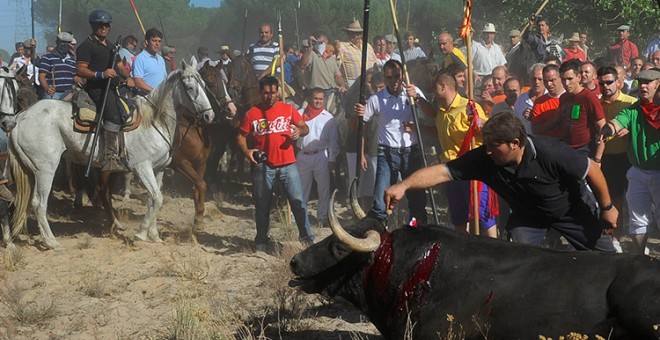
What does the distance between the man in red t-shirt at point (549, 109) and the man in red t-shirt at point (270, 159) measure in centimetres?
299

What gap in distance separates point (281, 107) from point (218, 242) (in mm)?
2177

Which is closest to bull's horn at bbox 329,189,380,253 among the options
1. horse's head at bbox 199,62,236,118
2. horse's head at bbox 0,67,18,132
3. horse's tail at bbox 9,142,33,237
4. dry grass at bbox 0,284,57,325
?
dry grass at bbox 0,284,57,325

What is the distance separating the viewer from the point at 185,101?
12.5m

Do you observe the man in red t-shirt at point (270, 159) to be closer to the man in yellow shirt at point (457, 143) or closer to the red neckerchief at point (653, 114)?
the man in yellow shirt at point (457, 143)

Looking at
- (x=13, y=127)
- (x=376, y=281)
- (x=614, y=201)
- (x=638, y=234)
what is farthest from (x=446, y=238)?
(x=13, y=127)

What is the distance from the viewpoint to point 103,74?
11.4m

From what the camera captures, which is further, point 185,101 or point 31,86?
point 31,86

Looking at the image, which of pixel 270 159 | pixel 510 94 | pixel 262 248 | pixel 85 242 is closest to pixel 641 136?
pixel 510 94

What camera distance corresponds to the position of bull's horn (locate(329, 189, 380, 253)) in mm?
5672

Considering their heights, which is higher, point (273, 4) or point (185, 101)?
point (273, 4)

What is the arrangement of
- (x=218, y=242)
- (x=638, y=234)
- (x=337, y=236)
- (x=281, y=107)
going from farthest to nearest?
(x=218, y=242) < (x=281, y=107) < (x=638, y=234) < (x=337, y=236)

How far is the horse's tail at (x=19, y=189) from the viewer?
38.1 ft

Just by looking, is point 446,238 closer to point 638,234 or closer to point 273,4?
point 638,234

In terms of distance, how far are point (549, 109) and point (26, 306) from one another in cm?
596
